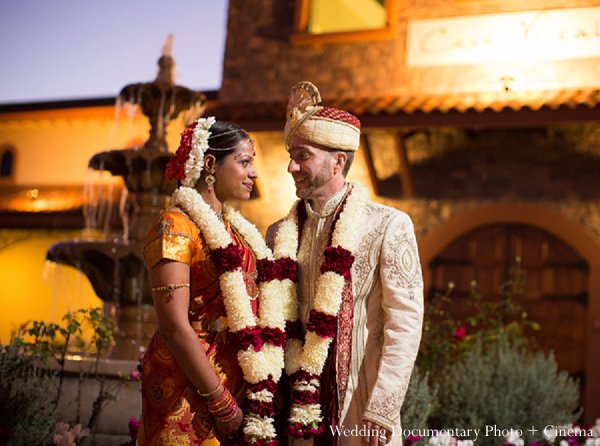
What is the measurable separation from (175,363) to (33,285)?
14.4 m

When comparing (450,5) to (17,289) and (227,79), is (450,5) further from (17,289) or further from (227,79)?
(17,289)

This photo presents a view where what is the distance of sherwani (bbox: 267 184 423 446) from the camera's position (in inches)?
131

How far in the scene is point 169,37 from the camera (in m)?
8.84

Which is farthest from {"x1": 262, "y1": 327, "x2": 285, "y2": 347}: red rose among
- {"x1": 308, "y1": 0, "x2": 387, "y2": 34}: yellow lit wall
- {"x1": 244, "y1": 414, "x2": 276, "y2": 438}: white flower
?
{"x1": 308, "y1": 0, "x2": 387, "y2": 34}: yellow lit wall

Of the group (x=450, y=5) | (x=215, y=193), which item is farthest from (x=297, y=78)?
(x=215, y=193)

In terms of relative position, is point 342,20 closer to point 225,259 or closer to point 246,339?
point 225,259

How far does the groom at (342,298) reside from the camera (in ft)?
11.0

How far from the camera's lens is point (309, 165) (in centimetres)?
365

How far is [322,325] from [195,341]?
21.5 inches

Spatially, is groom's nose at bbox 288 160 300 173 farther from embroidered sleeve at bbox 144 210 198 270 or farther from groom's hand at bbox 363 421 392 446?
groom's hand at bbox 363 421 392 446

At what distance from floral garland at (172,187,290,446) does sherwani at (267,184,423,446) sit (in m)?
0.19

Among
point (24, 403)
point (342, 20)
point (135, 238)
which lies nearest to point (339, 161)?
point (24, 403)

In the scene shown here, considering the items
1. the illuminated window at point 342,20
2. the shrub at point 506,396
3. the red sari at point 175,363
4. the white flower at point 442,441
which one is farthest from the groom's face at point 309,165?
the illuminated window at point 342,20

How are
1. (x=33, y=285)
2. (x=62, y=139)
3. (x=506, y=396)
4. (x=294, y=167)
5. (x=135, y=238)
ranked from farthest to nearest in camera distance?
(x=33, y=285) → (x=62, y=139) → (x=135, y=238) → (x=506, y=396) → (x=294, y=167)
